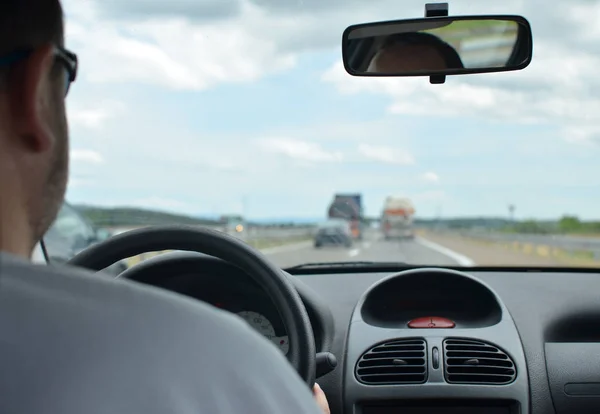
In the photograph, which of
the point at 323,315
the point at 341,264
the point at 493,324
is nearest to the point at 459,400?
the point at 493,324

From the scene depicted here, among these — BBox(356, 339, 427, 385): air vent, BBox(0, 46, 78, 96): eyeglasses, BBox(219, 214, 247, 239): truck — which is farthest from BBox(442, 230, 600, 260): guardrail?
BBox(0, 46, 78, 96): eyeglasses

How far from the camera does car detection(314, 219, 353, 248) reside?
16344mm

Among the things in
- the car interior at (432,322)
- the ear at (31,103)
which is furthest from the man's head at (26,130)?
the car interior at (432,322)

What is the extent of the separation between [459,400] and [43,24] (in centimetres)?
339

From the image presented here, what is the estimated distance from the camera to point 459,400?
13.9 ft

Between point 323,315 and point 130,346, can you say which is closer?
point 130,346

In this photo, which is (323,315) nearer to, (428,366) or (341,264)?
(428,366)

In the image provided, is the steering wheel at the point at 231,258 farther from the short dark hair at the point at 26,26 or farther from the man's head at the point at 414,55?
the man's head at the point at 414,55

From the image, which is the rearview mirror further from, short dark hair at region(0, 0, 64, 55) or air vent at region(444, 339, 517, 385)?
short dark hair at region(0, 0, 64, 55)

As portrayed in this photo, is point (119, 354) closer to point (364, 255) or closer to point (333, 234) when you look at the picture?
point (364, 255)

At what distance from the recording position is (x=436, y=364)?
4.29 meters

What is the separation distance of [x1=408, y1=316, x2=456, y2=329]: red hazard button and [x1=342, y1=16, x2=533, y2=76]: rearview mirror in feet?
4.60

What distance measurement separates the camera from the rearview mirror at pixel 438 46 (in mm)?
3830

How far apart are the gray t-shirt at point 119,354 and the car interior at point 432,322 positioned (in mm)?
1882
